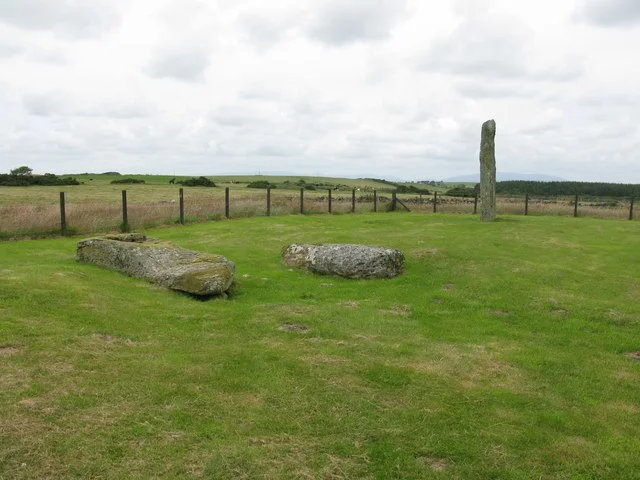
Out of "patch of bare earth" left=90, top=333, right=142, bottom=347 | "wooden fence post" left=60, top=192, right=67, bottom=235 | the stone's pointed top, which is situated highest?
the stone's pointed top

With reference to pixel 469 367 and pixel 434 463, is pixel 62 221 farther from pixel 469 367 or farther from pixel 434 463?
pixel 434 463

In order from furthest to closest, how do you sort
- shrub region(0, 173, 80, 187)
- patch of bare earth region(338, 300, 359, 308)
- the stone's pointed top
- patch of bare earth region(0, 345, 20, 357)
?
shrub region(0, 173, 80, 187), the stone's pointed top, patch of bare earth region(338, 300, 359, 308), patch of bare earth region(0, 345, 20, 357)

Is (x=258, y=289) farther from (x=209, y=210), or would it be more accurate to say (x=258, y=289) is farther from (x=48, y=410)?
(x=209, y=210)

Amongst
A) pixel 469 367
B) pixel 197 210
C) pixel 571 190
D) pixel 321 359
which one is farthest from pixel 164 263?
pixel 571 190

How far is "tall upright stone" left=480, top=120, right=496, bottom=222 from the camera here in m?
27.4

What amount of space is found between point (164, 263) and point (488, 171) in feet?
63.8

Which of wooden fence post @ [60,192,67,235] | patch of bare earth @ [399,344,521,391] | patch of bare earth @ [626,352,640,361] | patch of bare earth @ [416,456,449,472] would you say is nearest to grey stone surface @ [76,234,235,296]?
patch of bare earth @ [399,344,521,391]

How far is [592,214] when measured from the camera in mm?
35281

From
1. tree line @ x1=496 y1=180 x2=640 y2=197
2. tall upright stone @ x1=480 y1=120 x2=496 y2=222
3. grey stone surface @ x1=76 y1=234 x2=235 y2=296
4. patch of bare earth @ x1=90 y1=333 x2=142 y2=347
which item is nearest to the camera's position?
patch of bare earth @ x1=90 y1=333 x2=142 y2=347

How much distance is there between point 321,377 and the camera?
7008 millimetres

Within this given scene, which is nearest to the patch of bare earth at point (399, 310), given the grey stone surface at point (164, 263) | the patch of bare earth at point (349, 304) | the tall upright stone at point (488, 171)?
the patch of bare earth at point (349, 304)

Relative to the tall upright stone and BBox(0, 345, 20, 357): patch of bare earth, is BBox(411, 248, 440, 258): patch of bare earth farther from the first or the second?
BBox(0, 345, 20, 357): patch of bare earth

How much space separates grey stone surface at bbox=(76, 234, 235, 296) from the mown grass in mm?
378

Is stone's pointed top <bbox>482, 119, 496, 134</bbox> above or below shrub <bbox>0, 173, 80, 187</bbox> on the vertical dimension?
above
